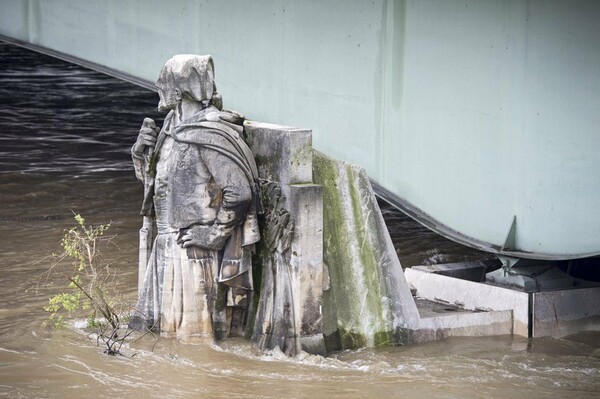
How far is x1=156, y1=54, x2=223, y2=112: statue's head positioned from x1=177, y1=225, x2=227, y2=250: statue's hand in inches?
40.1

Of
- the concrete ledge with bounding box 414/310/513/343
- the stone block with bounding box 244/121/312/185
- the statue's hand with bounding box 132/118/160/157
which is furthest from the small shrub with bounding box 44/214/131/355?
the concrete ledge with bounding box 414/310/513/343

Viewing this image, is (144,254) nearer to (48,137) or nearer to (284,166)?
(284,166)

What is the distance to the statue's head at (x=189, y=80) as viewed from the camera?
1030cm

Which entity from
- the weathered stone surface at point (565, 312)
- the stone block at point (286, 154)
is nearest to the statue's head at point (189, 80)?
the stone block at point (286, 154)

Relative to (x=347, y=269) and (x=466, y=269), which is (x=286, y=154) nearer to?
(x=347, y=269)

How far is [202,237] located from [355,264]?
4.56ft

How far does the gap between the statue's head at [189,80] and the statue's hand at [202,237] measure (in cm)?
102

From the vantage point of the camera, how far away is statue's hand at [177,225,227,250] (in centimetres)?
1021

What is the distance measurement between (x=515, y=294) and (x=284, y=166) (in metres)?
2.64

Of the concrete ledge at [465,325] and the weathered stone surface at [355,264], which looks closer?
the weathered stone surface at [355,264]

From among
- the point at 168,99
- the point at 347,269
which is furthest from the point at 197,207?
the point at 347,269

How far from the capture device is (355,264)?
35.4 ft

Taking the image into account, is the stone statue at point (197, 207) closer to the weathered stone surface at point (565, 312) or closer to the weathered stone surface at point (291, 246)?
the weathered stone surface at point (291, 246)

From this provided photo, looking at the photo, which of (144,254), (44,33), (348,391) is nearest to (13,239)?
(44,33)
